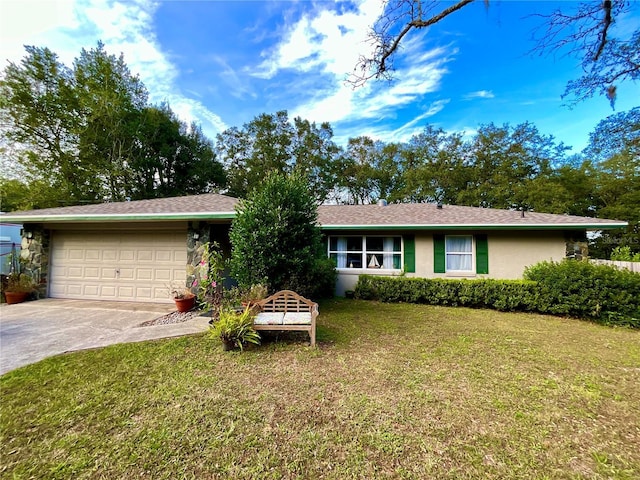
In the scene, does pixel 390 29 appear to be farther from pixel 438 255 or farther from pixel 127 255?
pixel 127 255

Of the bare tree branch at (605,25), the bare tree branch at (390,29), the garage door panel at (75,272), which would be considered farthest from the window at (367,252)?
the garage door panel at (75,272)

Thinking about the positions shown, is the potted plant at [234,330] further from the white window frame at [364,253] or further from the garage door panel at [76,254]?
the garage door panel at [76,254]

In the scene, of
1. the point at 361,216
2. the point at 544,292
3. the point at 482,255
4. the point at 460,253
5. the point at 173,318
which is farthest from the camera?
the point at 361,216

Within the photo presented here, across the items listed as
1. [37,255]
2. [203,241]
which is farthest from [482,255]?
[37,255]

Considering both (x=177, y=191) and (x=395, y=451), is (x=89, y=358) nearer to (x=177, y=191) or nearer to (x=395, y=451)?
(x=395, y=451)

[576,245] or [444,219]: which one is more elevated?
[444,219]

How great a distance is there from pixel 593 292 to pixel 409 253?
4.81 metres

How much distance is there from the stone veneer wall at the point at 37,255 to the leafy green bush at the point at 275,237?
7.08 m

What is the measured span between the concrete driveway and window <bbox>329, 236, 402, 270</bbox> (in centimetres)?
545

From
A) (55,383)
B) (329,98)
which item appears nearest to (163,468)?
(55,383)

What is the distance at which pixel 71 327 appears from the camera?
5.61m

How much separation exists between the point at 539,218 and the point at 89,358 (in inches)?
485

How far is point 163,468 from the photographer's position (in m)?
2.10

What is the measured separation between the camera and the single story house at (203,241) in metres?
7.88
